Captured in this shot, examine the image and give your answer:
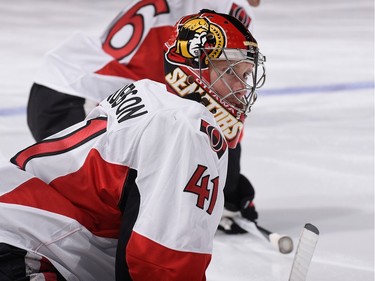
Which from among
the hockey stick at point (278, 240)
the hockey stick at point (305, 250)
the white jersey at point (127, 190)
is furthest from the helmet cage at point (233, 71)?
the hockey stick at point (278, 240)

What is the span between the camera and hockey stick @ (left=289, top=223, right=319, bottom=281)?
1.76m

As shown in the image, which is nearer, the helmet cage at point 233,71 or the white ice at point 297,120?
the helmet cage at point 233,71

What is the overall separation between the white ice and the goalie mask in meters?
0.73

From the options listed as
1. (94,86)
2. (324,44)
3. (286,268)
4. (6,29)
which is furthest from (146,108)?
(6,29)

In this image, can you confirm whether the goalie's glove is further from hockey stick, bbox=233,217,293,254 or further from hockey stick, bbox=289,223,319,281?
hockey stick, bbox=289,223,319,281

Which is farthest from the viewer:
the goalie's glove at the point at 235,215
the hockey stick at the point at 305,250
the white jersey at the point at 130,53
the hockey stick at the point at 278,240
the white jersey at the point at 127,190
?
the white jersey at the point at 130,53

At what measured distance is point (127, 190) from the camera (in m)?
1.65

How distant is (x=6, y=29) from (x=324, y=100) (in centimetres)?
270

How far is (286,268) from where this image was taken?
2553 millimetres

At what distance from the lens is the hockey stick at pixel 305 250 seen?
1759 mm

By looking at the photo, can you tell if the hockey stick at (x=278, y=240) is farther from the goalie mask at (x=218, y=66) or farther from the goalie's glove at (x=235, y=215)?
the goalie mask at (x=218, y=66)

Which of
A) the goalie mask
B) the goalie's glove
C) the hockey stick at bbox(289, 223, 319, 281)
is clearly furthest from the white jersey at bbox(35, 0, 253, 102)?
the hockey stick at bbox(289, 223, 319, 281)

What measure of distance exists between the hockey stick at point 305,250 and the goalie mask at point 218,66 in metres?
0.27

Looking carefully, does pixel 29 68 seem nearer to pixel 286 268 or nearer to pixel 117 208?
pixel 286 268
